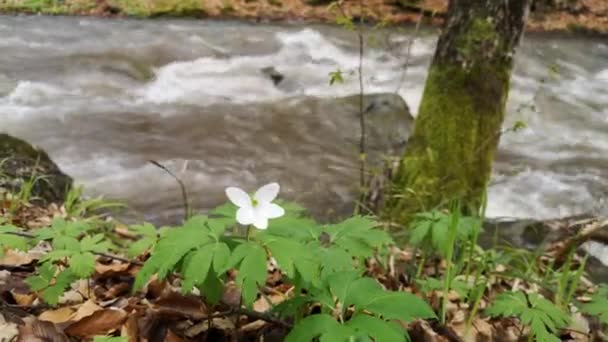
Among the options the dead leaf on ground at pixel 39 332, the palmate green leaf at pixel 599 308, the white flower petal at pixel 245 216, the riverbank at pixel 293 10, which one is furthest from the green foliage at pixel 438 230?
the riverbank at pixel 293 10

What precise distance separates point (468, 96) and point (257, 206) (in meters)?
3.01

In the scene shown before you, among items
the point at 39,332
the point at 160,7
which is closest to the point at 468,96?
the point at 39,332

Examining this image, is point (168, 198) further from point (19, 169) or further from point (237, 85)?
point (237, 85)

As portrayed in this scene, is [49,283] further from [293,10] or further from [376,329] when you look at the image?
[293,10]

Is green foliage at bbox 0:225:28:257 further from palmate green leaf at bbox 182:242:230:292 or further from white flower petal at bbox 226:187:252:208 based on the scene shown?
white flower petal at bbox 226:187:252:208

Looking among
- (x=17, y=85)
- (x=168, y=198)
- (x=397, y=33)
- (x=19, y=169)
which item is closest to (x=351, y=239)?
(x=19, y=169)

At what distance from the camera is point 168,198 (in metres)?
5.24

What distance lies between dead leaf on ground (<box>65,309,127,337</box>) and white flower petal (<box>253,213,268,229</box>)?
2.18 ft

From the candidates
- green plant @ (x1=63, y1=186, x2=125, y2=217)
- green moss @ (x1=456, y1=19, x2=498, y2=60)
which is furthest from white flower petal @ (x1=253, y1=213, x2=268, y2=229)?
green moss @ (x1=456, y1=19, x2=498, y2=60)

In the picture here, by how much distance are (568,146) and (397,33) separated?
237 inches

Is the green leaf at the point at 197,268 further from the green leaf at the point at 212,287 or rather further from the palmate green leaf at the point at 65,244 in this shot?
the palmate green leaf at the point at 65,244

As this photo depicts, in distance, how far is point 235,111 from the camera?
25.5ft

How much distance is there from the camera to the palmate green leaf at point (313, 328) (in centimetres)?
131

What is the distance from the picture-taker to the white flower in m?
1.34
